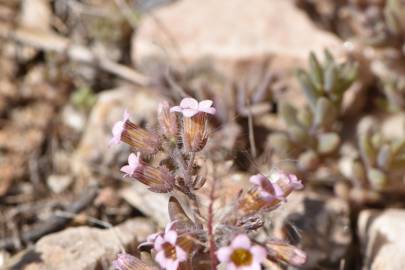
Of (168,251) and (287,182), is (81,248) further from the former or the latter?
(287,182)

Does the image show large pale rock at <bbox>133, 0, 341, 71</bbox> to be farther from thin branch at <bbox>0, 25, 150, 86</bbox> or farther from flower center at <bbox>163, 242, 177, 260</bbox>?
flower center at <bbox>163, 242, 177, 260</bbox>

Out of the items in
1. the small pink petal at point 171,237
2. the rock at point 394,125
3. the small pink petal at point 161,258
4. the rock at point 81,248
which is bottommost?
the rock at point 394,125

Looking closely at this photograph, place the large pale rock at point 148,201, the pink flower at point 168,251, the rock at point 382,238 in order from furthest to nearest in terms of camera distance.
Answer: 1. the large pale rock at point 148,201
2. the rock at point 382,238
3. the pink flower at point 168,251

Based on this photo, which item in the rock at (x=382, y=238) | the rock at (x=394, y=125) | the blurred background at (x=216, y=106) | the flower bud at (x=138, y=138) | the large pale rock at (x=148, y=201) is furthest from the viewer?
the rock at (x=394, y=125)

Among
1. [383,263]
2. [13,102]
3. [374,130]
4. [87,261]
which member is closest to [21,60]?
[13,102]

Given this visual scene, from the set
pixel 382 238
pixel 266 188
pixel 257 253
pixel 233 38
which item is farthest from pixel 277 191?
pixel 233 38

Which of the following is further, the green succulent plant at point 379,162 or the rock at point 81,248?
the green succulent plant at point 379,162

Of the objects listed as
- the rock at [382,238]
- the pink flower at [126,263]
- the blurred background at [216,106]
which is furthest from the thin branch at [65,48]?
the pink flower at [126,263]

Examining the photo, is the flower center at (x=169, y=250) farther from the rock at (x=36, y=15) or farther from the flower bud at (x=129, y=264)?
the rock at (x=36, y=15)
